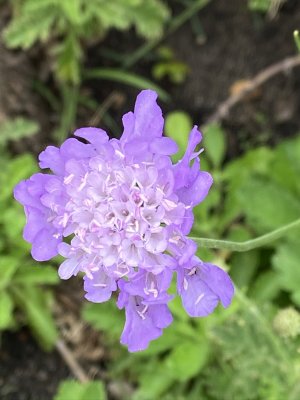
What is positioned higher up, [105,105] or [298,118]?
[298,118]

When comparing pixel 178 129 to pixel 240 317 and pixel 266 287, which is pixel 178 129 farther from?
pixel 240 317

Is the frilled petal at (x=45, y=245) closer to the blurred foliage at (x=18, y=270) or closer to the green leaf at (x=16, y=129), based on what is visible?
the blurred foliage at (x=18, y=270)

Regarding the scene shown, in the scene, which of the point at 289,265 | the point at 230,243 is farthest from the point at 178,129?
the point at 230,243

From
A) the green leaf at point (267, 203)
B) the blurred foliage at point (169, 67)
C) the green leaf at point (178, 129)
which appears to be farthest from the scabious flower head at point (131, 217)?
the blurred foliage at point (169, 67)

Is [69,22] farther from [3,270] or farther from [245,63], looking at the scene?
[3,270]

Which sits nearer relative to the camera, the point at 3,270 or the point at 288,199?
the point at 3,270

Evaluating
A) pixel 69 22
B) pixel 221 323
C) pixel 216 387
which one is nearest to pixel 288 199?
pixel 221 323

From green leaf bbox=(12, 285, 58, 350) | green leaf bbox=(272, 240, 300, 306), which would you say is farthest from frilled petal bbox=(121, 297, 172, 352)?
green leaf bbox=(12, 285, 58, 350)
